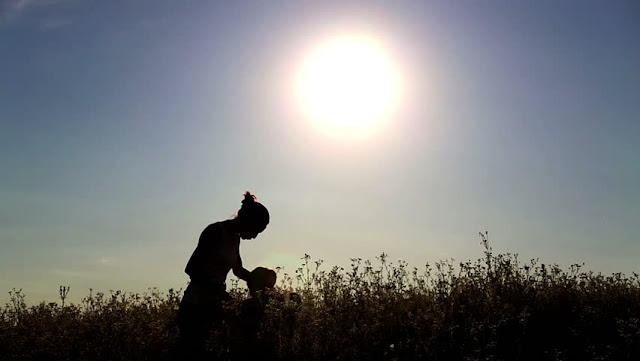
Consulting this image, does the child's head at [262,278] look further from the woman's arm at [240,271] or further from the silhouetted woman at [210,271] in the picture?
the silhouetted woman at [210,271]

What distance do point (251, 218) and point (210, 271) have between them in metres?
0.77

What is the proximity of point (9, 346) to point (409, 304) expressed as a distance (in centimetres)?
529

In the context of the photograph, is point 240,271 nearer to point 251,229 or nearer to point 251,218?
point 251,229

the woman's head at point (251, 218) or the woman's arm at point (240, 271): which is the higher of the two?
the woman's head at point (251, 218)

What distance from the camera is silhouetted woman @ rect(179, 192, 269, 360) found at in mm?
6020

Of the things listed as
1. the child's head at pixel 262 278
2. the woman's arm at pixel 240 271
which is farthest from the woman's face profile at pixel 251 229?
the child's head at pixel 262 278

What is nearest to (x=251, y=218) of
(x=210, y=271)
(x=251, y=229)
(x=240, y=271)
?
(x=251, y=229)

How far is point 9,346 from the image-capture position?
7184mm

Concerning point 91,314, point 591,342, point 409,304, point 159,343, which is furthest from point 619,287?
point 91,314

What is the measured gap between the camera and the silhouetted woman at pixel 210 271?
6.02m

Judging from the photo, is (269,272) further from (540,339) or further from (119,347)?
(540,339)

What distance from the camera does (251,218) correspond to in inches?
251

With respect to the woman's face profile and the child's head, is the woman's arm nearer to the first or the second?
the child's head

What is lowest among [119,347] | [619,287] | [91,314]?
[119,347]
